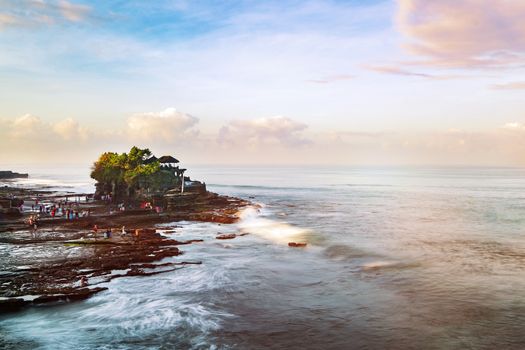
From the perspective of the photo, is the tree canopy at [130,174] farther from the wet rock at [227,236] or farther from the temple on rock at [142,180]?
the wet rock at [227,236]

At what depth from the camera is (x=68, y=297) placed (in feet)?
71.5

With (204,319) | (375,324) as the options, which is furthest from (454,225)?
(204,319)

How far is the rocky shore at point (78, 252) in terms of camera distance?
22.8 meters

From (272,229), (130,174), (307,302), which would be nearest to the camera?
(307,302)

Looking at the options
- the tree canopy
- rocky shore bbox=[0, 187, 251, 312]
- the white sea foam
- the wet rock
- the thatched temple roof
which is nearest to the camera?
rocky shore bbox=[0, 187, 251, 312]

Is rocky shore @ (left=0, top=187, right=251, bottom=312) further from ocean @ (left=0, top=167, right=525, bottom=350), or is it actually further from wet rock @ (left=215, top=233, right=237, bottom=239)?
wet rock @ (left=215, top=233, right=237, bottom=239)

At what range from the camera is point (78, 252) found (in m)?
32.0

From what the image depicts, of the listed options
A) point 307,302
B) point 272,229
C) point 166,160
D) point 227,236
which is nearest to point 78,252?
point 227,236

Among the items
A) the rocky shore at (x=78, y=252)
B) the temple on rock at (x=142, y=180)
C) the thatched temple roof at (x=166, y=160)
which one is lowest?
the rocky shore at (x=78, y=252)

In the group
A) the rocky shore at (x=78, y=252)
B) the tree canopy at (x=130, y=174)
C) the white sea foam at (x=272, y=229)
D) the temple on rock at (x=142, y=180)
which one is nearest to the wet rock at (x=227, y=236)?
the white sea foam at (x=272, y=229)

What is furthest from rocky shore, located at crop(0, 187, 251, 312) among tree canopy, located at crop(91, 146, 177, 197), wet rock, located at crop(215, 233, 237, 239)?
tree canopy, located at crop(91, 146, 177, 197)

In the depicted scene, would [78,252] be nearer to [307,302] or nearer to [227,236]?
[227,236]

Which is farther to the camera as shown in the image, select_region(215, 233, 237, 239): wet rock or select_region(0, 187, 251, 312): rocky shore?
select_region(215, 233, 237, 239): wet rock

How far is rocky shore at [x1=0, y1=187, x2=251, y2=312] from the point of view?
22.8 meters
